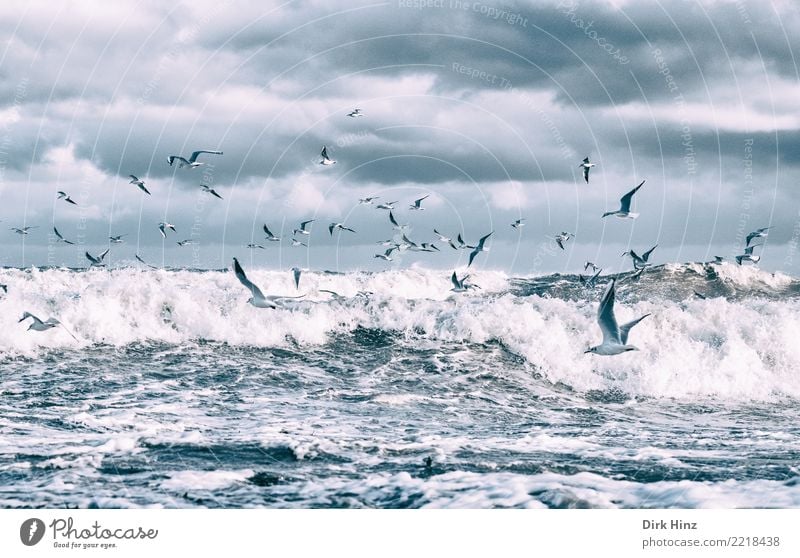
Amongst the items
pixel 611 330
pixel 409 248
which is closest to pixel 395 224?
pixel 409 248

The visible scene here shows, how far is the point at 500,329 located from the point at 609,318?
1946 cm

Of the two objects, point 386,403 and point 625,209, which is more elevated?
point 625,209

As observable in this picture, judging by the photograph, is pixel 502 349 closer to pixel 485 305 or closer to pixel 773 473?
pixel 485 305

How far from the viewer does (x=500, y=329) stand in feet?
124

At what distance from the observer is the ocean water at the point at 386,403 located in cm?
1551

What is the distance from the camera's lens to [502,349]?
1426 inches

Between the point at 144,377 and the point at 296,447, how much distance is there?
1172 centimetres

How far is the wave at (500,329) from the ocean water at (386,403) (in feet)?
0.35

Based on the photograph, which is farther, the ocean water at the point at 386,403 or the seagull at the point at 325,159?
the seagull at the point at 325,159

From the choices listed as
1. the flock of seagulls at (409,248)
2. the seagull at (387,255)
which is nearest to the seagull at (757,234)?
the flock of seagulls at (409,248)

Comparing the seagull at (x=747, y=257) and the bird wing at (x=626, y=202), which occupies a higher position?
the bird wing at (x=626, y=202)

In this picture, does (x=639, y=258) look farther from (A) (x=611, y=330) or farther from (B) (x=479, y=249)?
(A) (x=611, y=330)

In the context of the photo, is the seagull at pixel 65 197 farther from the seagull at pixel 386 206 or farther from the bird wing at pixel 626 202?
the bird wing at pixel 626 202

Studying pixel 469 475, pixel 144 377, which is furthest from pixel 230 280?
pixel 469 475
